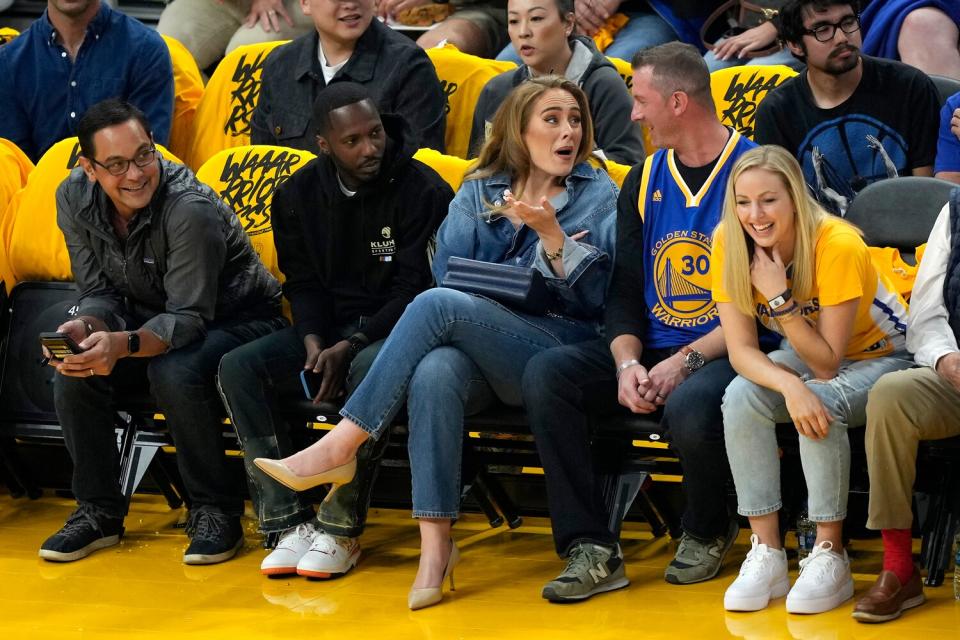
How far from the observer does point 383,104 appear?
17.0 ft

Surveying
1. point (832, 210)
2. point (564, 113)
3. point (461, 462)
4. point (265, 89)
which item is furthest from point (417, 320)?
point (265, 89)

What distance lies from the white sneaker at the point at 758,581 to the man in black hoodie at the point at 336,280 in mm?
1096

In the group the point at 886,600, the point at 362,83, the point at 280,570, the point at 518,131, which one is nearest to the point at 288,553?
the point at 280,570

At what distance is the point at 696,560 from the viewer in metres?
3.77

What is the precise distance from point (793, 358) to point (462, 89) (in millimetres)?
2207

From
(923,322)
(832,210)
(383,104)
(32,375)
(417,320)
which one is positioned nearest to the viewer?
(923,322)

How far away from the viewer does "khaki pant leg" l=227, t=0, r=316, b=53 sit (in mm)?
6285

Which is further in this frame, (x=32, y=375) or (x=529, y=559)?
(x=32, y=375)

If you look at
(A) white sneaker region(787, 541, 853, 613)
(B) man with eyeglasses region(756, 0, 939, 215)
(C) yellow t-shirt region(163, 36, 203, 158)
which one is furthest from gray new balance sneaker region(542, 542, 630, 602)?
(C) yellow t-shirt region(163, 36, 203, 158)

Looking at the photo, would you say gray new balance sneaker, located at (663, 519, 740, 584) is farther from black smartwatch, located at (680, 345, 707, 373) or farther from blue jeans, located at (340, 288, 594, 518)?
blue jeans, located at (340, 288, 594, 518)

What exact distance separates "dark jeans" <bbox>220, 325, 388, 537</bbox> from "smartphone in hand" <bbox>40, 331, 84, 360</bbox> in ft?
1.38

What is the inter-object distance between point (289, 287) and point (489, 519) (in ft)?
3.12

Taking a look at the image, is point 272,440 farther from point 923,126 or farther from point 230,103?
point 923,126

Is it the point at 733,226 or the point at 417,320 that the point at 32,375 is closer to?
the point at 417,320
